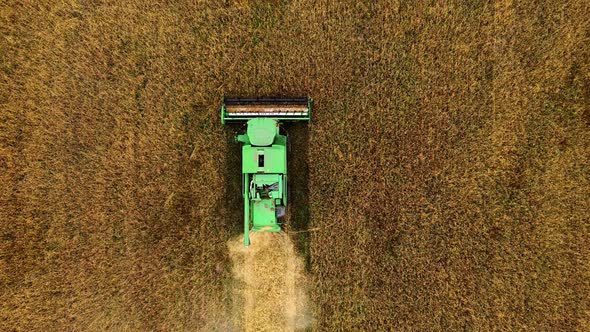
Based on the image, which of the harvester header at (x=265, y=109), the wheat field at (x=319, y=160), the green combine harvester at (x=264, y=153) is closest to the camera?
the green combine harvester at (x=264, y=153)

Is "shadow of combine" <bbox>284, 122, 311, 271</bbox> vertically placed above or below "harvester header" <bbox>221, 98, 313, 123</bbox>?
below

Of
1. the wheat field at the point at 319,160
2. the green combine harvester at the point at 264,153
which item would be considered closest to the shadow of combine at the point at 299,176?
the wheat field at the point at 319,160

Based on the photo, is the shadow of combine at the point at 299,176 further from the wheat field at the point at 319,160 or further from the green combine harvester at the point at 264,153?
the green combine harvester at the point at 264,153

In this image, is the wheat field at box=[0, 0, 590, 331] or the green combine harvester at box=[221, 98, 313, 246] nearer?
the green combine harvester at box=[221, 98, 313, 246]

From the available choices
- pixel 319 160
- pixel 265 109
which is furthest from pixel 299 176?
pixel 265 109

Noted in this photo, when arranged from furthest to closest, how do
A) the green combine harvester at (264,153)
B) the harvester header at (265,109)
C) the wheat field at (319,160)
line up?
the wheat field at (319,160) → the harvester header at (265,109) → the green combine harvester at (264,153)

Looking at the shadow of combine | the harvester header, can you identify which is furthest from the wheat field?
the harvester header

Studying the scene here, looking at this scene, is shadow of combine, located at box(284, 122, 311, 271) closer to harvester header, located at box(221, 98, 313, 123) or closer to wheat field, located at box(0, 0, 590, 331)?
wheat field, located at box(0, 0, 590, 331)

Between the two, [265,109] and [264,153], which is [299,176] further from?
[265,109]
